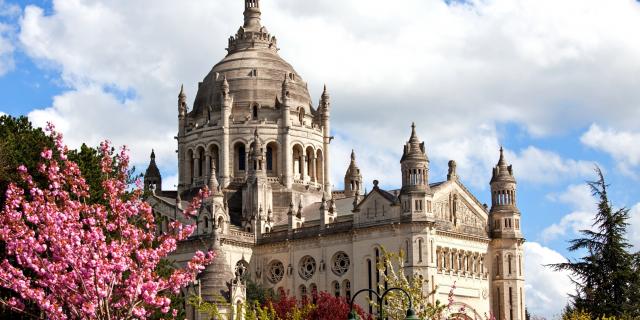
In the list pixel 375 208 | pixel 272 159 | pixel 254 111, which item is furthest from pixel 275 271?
pixel 254 111

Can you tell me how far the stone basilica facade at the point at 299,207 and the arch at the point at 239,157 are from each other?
107 mm

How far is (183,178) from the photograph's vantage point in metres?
103

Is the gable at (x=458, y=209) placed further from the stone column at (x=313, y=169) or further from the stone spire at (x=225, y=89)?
the stone spire at (x=225, y=89)

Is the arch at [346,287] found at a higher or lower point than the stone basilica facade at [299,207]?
lower

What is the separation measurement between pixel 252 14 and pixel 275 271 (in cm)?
2969

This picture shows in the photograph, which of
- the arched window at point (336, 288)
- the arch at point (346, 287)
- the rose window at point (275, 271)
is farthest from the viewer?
the rose window at point (275, 271)

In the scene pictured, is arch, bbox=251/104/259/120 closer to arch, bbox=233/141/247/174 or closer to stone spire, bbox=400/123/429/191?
arch, bbox=233/141/247/174

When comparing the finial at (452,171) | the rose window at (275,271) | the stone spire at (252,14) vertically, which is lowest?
the rose window at (275,271)

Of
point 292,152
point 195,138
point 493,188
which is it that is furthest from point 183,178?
point 493,188

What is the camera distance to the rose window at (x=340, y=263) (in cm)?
8471

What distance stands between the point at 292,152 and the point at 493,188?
20329mm

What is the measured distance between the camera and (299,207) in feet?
301

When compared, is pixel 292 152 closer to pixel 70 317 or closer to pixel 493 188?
pixel 493 188

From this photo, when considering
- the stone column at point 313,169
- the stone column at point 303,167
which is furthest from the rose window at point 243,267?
the stone column at point 313,169
